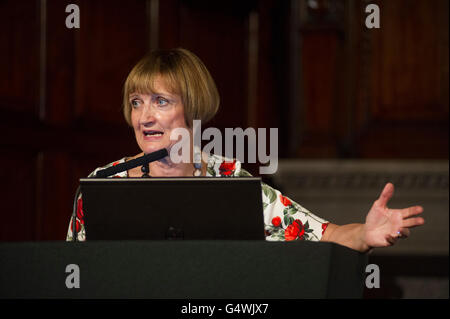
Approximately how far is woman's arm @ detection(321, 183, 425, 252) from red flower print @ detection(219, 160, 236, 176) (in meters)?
0.54

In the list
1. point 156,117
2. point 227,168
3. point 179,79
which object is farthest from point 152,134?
point 227,168

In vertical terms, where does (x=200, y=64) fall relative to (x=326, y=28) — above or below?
below

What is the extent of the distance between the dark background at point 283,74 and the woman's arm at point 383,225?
63.8 inches

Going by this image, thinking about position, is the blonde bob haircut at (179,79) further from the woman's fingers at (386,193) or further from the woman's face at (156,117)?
the woman's fingers at (386,193)

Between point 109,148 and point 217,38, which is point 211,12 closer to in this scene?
point 217,38

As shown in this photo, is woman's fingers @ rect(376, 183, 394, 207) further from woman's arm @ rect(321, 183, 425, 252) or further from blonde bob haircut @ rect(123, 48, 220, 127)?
blonde bob haircut @ rect(123, 48, 220, 127)

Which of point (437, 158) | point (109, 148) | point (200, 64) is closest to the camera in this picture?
point (200, 64)

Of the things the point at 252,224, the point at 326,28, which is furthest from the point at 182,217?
the point at 326,28

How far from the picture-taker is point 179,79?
1605 millimetres

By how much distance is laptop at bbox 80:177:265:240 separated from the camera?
3.67 feet

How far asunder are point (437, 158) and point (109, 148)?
160 centimetres
